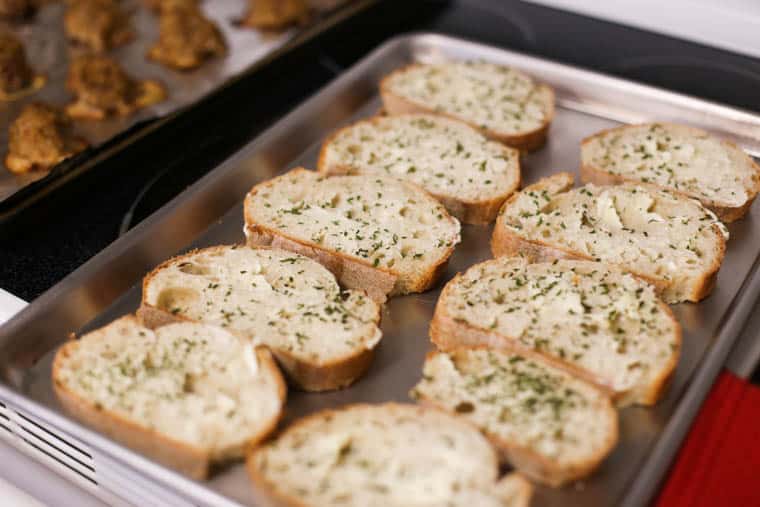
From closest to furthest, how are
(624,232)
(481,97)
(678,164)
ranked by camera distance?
1. (624,232)
2. (678,164)
3. (481,97)

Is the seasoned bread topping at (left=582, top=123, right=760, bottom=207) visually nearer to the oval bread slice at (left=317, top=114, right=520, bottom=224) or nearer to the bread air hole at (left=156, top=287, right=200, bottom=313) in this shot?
the oval bread slice at (left=317, top=114, right=520, bottom=224)

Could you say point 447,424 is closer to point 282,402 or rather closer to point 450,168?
point 282,402

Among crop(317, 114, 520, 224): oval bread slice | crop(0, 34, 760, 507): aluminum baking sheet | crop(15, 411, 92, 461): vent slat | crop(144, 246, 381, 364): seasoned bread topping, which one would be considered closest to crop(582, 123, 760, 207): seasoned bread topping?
crop(0, 34, 760, 507): aluminum baking sheet

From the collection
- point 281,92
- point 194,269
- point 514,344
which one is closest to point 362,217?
point 194,269

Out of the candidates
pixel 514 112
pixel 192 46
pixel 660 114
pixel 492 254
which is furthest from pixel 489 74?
pixel 192 46

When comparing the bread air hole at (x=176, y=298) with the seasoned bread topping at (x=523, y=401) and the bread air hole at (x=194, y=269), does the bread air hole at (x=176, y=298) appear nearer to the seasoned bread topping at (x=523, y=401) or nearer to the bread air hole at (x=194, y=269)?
the bread air hole at (x=194, y=269)

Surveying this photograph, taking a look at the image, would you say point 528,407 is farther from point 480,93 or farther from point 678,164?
point 480,93

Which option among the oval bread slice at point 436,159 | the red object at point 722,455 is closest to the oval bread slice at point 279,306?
the oval bread slice at point 436,159
